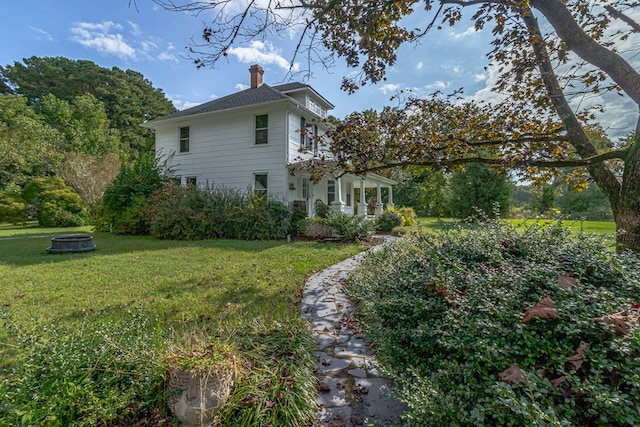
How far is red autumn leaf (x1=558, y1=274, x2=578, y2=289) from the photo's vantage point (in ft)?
5.30

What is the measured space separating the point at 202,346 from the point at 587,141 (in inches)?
205

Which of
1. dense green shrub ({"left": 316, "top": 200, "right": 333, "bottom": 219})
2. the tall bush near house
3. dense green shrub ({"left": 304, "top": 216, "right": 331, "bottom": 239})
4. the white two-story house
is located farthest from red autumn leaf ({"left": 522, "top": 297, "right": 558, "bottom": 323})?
the tall bush near house

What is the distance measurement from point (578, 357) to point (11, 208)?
23321 millimetres

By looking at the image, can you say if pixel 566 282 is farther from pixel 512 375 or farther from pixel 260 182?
pixel 260 182

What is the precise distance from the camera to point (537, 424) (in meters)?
1.05

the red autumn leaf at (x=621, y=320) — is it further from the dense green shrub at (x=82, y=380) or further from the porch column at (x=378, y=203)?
the porch column at (x=378, y=203)

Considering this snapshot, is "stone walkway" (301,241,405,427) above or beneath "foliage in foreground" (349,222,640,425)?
beneath

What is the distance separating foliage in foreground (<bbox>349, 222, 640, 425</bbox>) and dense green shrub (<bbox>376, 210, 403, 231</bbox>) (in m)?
11.1

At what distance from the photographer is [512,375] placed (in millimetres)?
1294

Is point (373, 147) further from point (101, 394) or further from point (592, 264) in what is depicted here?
point (101, 394)

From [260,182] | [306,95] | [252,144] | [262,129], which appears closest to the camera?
[262,129]

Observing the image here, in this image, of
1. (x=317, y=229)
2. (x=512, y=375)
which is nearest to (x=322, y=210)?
(x=317, y=229)

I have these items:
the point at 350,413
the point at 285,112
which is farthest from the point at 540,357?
the point at 285,112

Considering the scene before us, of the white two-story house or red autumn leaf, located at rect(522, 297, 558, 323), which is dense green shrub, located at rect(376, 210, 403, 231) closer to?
the white two-story house
